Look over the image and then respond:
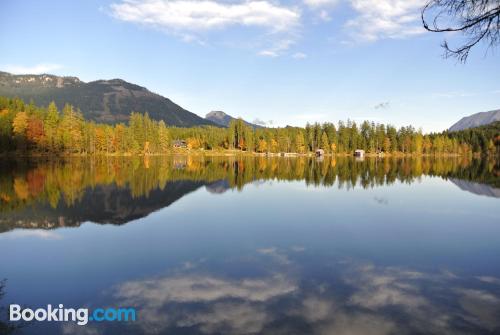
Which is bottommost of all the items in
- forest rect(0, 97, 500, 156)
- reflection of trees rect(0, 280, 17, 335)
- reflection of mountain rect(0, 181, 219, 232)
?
reflection of trees rect(0, 280, 17, 335)

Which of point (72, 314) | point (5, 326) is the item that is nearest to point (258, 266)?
point (72, 314)

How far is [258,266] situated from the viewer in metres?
12.4

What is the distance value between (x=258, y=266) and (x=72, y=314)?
596 centimetres

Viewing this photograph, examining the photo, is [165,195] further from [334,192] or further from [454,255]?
[454,255]

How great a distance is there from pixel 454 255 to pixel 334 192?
19.2m

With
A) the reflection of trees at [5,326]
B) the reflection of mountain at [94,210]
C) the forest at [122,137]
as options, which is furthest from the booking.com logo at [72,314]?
the forest at [122,137]

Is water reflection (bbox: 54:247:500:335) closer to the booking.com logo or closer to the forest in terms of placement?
the booking.com logo

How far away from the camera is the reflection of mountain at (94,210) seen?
19391 mm

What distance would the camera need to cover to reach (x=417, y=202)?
27.9 meters

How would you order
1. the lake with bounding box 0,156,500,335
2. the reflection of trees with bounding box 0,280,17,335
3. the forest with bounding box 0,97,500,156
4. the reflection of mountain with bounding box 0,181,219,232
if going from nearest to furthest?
the reflection of trees with bounding box 0,280,17,335 → the lake with bounding box 0,156,500,335 → the reflection of mountain with bounding box 0,181,219,232 → the forest with bounding box 0,97,500,156

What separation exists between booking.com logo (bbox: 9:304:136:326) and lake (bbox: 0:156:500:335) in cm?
21

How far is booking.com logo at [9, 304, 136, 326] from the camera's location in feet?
27.9

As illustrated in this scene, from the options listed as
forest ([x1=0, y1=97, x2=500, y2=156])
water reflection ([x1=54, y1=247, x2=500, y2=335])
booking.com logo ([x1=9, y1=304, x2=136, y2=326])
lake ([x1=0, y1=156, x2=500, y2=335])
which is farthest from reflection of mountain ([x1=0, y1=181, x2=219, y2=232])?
forest ([x1=0, y1=97, x2=500, y2=156])

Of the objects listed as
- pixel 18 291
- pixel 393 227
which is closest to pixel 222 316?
pixel 18 291
